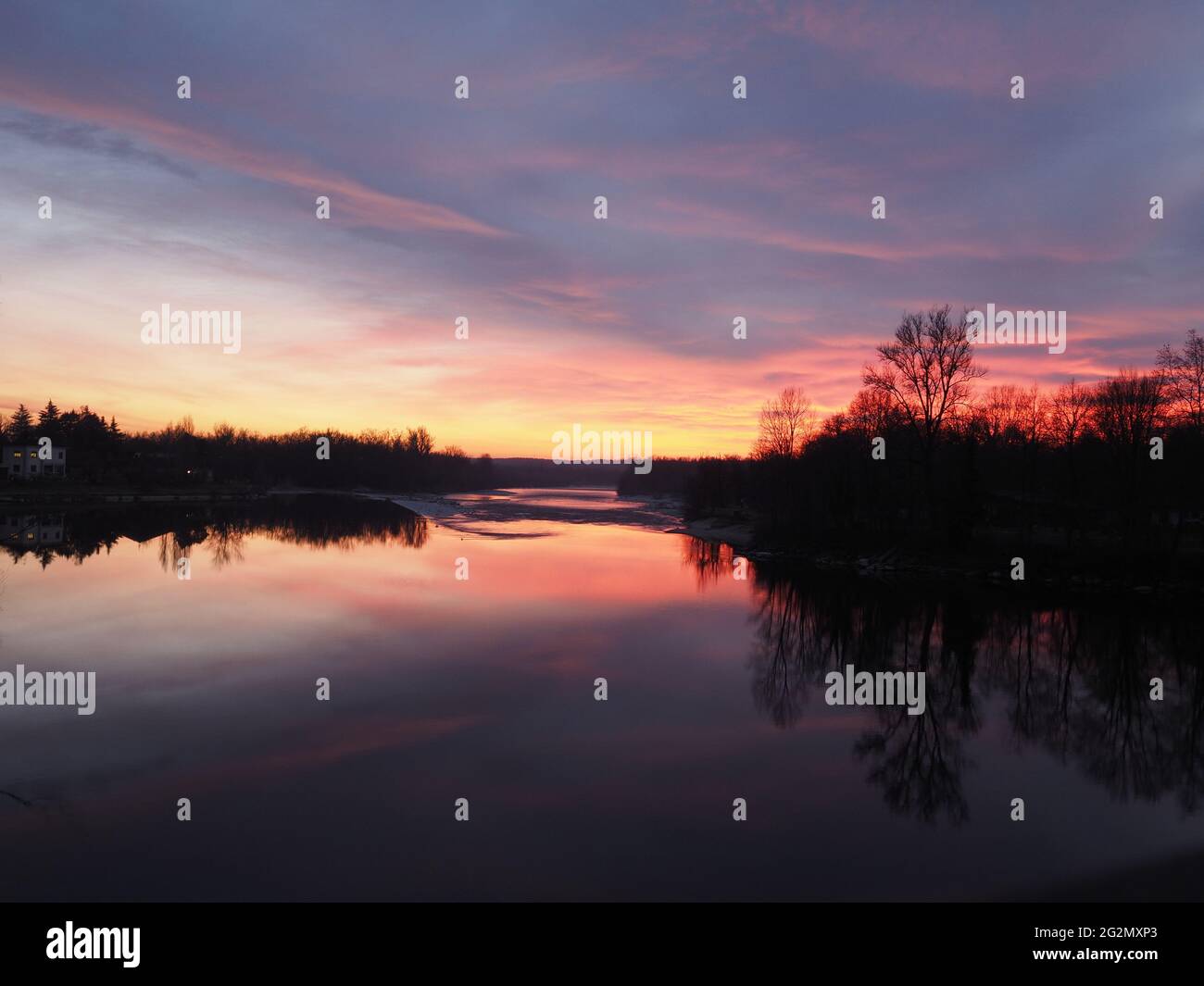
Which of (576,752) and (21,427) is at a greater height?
(21,427)

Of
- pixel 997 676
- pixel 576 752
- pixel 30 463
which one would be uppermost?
pixel 30 463

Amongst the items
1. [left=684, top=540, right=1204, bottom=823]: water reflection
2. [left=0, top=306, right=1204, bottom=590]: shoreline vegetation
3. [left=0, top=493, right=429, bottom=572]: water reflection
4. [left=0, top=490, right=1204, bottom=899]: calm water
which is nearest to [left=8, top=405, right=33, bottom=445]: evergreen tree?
[left=0, top=306, right=1204, bottom=590]: shoreline vegetation

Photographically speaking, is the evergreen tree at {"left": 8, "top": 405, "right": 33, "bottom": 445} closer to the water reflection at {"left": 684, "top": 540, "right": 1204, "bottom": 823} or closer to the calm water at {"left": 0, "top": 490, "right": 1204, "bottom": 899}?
the calm water at {"left": 0, "top": 490, "right": 1204, "bottom": 899}

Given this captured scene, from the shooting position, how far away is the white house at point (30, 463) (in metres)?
104

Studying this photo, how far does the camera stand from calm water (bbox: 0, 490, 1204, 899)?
926 centimetres

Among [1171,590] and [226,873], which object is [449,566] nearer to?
[226,873]

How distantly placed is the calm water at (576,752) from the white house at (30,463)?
94.2 meters

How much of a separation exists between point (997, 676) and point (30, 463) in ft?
411

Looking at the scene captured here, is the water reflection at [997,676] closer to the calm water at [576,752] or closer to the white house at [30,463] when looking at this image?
the calm water at [576,752]

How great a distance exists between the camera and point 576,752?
44.5ft

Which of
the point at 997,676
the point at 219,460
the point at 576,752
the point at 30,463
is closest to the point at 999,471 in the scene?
the point at 997,676

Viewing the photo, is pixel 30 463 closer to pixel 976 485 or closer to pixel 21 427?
pixel 21 427

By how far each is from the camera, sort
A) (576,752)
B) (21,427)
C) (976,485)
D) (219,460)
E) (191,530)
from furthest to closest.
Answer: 1. (219,460)
2. (21,427)
3. (191,530)
4. (976,485)
5. (576,752)
